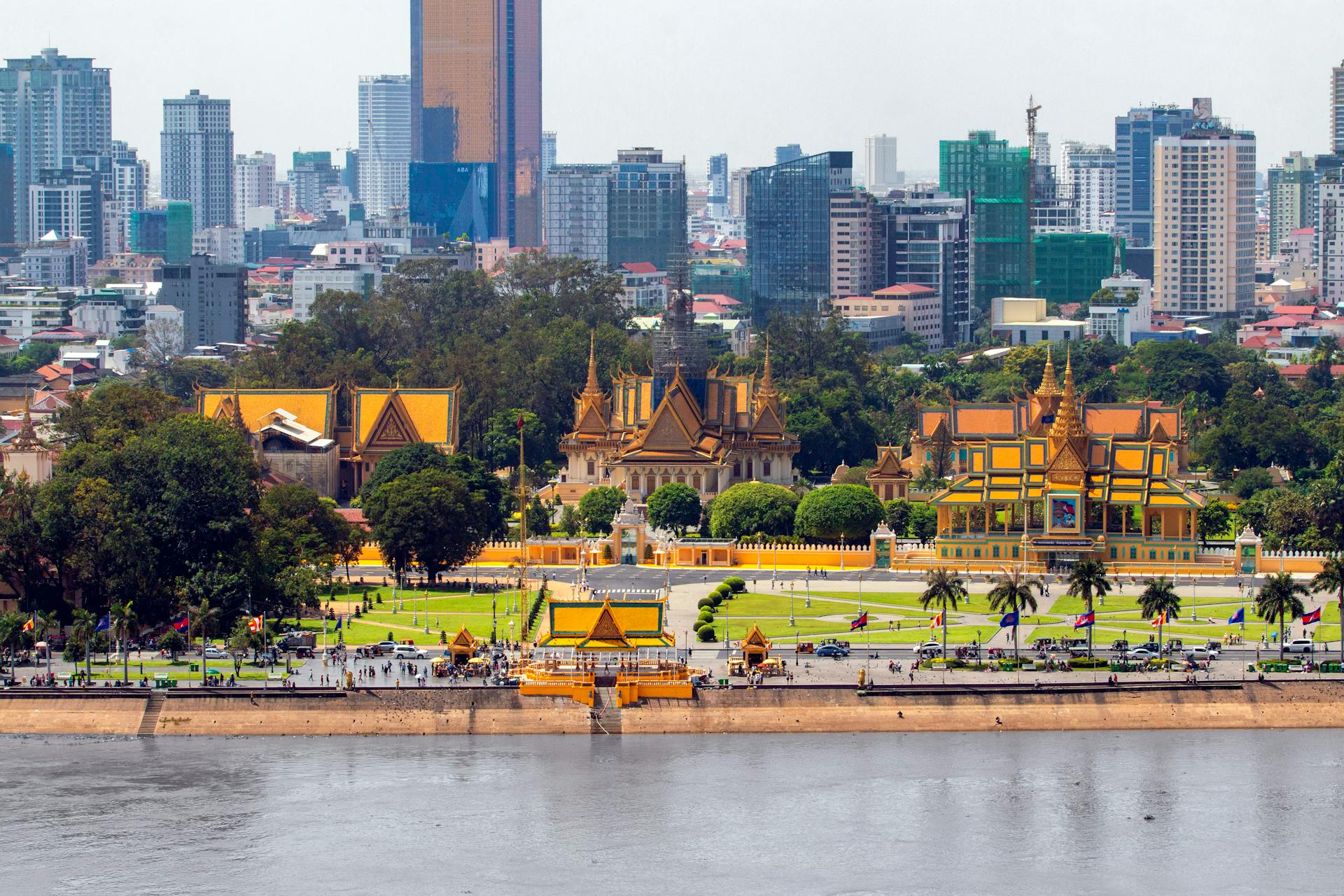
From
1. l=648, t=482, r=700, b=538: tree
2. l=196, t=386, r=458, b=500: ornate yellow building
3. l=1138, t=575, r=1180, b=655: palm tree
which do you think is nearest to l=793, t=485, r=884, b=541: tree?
l=648, t=482, r=700, b=538: tree

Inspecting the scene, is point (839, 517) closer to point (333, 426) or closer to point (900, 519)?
point (900, 519)

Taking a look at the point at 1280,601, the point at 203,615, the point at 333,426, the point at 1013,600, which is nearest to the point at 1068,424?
the point at 1013,600

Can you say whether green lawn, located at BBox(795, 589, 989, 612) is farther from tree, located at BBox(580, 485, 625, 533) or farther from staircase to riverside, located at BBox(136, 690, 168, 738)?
staircase to riverside, located at BBox(136, 690, 168, 738)

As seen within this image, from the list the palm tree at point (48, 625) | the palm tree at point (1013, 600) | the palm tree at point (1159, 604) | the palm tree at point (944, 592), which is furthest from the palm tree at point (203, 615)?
the palm tree at point (1159, 604)

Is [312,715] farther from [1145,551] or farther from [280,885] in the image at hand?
[1145,551]

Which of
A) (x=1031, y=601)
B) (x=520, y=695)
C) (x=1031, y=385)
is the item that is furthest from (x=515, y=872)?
(x=1031, y=385)

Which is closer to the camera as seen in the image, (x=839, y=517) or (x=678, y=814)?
(x=678, y=814)
